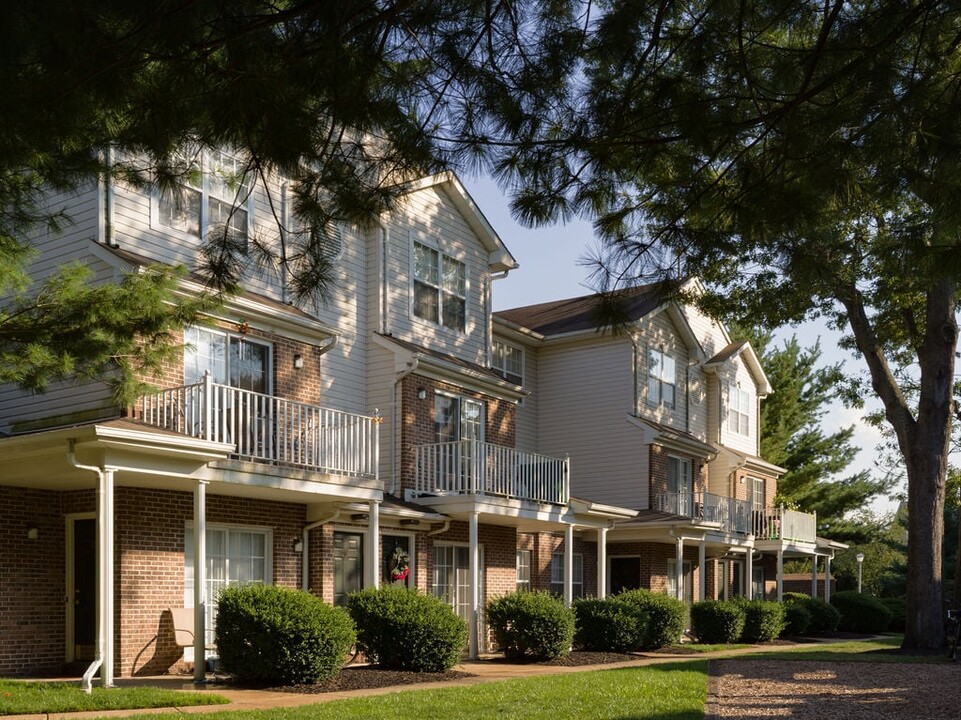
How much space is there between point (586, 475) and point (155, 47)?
23923mm

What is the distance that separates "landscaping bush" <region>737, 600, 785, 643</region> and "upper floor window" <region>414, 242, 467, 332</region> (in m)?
10.3

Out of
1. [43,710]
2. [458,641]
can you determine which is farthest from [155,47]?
[458,641]

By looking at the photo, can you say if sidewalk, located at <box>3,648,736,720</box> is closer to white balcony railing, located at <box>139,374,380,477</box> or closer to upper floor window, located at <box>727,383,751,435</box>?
white balcony railing, located at <box>139,374,380,477</box>

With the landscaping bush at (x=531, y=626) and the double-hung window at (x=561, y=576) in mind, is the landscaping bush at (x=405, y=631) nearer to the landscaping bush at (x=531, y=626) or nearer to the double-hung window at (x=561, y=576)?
the landscaping bush at (x=531, y=626)

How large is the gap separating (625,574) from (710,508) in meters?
2.89

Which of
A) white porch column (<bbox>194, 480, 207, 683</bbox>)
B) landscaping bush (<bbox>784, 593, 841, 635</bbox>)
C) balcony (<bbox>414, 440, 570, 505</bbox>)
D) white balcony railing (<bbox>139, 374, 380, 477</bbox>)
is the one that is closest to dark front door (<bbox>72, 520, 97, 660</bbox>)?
white porch column (<bbox>194, 480, 207, 683</bbox>)

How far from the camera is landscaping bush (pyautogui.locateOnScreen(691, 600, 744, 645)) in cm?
2662

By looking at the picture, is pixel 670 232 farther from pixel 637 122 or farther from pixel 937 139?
pixel 937 139

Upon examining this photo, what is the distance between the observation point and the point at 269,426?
671 inches

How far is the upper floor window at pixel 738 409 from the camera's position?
117 feet

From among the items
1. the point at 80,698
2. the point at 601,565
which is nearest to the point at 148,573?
the point at 80,698

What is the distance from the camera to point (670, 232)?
838 centimetres

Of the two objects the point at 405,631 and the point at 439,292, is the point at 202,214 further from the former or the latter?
the point at 405,631

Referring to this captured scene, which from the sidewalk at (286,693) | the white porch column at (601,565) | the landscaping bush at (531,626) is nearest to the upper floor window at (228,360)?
the sidewalk at (286,693)
